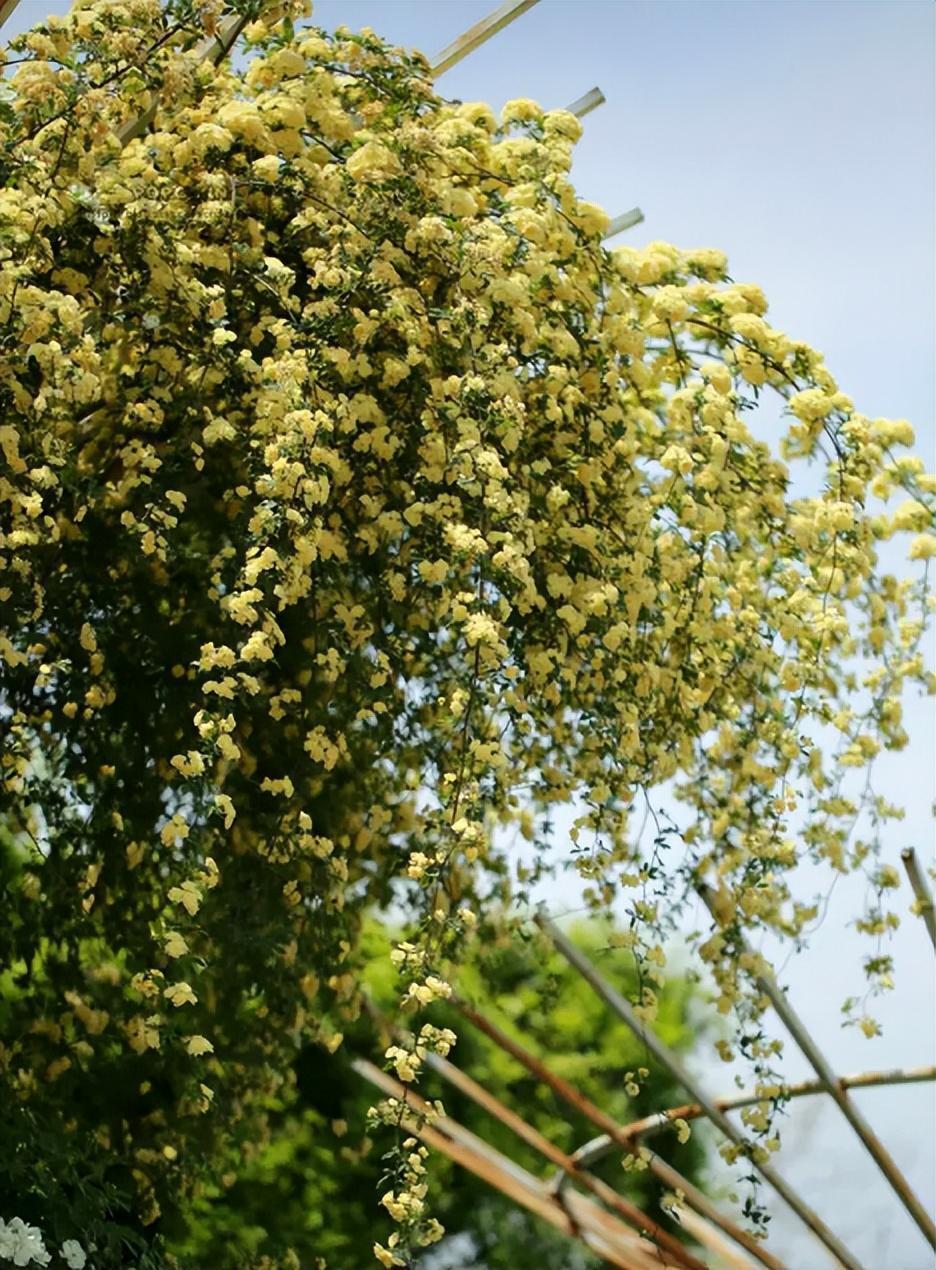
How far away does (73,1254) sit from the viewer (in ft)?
7.97

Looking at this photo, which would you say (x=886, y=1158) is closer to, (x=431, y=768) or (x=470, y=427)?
(x=431, y=768)

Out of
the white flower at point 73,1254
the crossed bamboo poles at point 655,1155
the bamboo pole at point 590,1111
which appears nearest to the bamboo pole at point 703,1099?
the crossed bamboo poles at point 655,1155

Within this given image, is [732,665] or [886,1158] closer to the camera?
[732,665]

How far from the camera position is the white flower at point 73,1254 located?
7.97ft

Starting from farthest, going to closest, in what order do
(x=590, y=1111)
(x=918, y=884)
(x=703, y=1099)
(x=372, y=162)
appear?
(x=590, y=1111) → (x=703, y=1099) → (x=918, y=884) → (x=372, y=162)

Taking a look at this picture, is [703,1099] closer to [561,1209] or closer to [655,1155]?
[655,1155]

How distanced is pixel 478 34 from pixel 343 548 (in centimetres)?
102

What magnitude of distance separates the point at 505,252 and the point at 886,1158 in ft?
6.24

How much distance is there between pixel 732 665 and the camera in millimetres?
2773

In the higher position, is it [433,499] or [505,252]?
[505,252]

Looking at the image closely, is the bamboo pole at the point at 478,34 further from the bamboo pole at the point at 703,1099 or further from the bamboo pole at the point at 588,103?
the bamboo pole at the point at 703,1099

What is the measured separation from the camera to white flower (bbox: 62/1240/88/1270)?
2.43 meters

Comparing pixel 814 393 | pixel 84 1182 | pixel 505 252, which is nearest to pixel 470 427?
A: pixel 505 252

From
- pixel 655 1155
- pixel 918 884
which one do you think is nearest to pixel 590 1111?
pixel 655 1155
